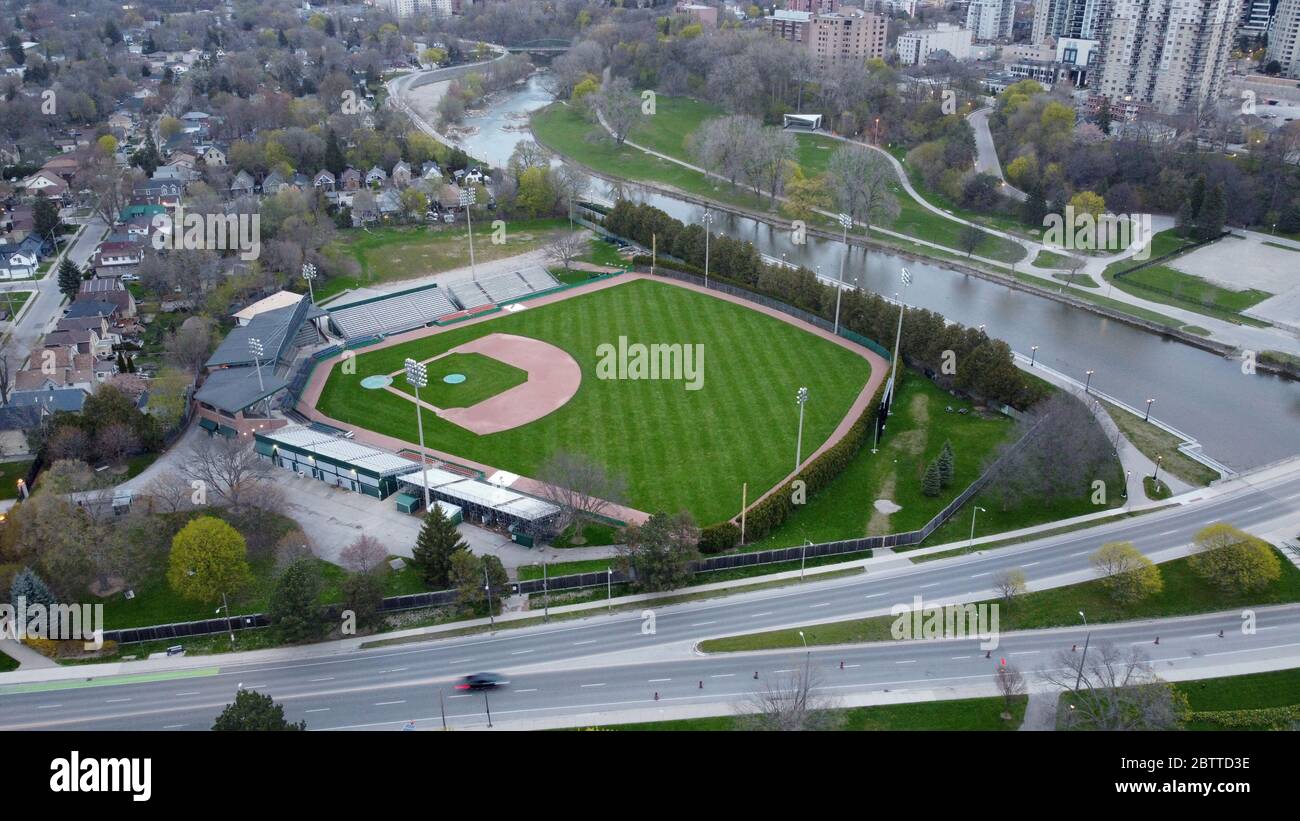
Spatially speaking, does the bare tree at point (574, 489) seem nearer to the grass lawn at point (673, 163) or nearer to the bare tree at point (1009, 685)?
the bare tree at point (1009, 685)

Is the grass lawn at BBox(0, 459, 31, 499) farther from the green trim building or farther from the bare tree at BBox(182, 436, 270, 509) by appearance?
the green trim building

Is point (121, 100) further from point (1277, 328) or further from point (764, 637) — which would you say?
point (1277, 328)

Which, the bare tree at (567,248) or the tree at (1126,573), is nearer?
the tree at (1126,573)

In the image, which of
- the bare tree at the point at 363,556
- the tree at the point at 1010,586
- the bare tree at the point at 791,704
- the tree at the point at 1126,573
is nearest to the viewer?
the bare tree at the point at 791,704

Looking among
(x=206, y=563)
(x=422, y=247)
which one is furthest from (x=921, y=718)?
(x=422, y=247)

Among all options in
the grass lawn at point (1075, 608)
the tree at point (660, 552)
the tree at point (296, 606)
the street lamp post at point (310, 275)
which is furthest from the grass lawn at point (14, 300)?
the grass lawn at point (1075, 608)

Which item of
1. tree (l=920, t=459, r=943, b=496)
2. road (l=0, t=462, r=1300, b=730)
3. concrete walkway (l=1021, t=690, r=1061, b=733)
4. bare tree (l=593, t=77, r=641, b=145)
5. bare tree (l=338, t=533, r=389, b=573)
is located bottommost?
road (l=0, t=462, r=1300, b=730)

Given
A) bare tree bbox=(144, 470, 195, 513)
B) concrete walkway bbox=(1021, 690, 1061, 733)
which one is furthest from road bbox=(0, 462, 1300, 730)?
bare tree bbox=(144, 470, 195, 513)
